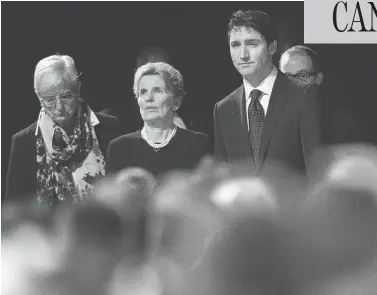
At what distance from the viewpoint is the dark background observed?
4.44m

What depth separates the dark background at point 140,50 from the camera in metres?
4.44

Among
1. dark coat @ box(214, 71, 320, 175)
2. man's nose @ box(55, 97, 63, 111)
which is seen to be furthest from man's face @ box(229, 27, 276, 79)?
man's nose @ box(55, 97, 63, 111)

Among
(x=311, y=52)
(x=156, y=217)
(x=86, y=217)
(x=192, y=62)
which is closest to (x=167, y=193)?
(x=156, y=217)

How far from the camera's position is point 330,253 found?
4.41m

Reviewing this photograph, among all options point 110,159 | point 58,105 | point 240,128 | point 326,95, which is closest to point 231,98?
point 240,128

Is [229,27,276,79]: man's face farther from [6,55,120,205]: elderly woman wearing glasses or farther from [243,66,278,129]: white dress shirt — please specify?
[6,55,120,205]: elderly woman wearing glasses

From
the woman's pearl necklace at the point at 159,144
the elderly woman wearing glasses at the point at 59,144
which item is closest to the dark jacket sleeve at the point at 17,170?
the elderly woman wearing glasses at the point at 59,144

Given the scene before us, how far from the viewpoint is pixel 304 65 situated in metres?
4.46

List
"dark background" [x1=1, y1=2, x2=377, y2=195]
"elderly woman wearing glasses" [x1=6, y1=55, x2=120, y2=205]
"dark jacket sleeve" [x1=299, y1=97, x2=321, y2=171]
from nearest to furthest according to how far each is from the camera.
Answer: "dark jacket sleeve" [x1=299, y1=97, x2=321, y2=171] → "dark background" [x1=1, y1=2, x2=377, y2=195] → "elderly woman wearing glasses" [x1=6, y1=55, x2=120, y2=205]

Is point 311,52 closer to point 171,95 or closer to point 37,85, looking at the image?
point 171,95

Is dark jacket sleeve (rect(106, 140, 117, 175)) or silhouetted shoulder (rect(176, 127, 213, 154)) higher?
silhouetted shoulder (rect(176, 127, 213, 154))

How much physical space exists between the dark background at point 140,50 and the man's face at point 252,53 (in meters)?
0.07

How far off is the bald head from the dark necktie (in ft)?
0.77

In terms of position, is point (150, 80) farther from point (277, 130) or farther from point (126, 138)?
point (277, 130)
